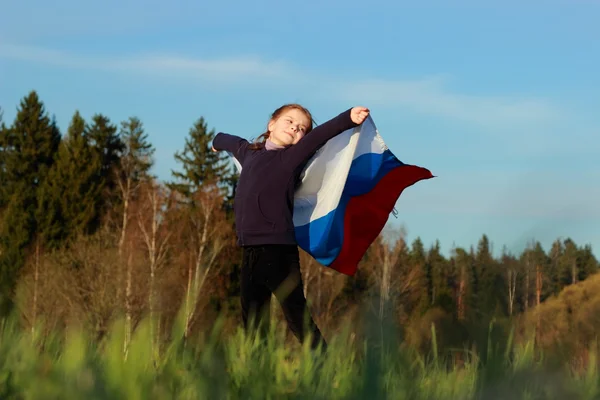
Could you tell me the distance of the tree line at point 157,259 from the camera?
2.16 m

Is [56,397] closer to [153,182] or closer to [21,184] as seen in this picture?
Result: [153,182]

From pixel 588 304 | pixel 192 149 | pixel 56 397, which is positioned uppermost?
pixel 192 149

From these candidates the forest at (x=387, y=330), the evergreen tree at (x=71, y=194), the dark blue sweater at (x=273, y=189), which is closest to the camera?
the forest at (x=387, y=330)

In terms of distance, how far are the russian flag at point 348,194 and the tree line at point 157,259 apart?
32cm

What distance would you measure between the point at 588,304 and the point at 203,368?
97 centimetres

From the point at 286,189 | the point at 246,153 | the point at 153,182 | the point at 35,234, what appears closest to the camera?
the point at 286,189

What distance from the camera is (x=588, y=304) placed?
233 cm

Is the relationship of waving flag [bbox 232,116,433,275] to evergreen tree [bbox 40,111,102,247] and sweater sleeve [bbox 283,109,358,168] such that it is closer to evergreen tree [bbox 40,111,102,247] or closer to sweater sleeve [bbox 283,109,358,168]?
sweater sleeve [bbox 283,109,358,168]

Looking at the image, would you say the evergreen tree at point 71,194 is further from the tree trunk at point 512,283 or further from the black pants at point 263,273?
the tree trunk at point 512,283

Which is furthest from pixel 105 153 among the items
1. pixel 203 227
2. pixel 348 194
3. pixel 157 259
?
pixel 348 194

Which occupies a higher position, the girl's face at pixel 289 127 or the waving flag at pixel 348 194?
the girl's face at pixel 289 127

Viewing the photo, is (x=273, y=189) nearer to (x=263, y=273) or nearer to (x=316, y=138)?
(x=316, y=138)

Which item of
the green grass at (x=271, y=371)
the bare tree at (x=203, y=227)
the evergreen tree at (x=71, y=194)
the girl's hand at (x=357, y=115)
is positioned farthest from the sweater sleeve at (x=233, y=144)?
the evergreen tree at (x=71, y=194)

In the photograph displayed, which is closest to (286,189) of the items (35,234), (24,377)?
(24,377)
